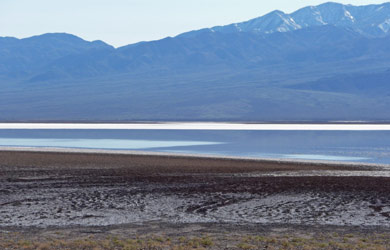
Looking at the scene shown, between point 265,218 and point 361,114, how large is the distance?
12907 cm

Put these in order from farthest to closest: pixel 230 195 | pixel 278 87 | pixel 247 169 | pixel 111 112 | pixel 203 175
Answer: pixel 278 87 < pixel 111 112 < pixel 247 169 < pixel 203 175 < pixel 230 195

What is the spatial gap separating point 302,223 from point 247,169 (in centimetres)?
1434

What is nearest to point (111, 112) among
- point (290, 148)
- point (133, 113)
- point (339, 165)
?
point (133, 113)

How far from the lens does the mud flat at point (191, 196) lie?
55.5ft

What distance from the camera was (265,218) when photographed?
58.2ft

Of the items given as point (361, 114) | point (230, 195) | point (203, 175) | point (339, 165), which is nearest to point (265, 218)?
point (230, 195)

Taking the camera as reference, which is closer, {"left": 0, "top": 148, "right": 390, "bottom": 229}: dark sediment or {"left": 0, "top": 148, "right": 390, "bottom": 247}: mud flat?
{"left": 0, "top": 148, "right": 390, "bottom": 247}: mud flat

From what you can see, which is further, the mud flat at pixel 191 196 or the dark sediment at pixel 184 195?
the dark sediment at pixel 184 195

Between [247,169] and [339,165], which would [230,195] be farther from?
[339,165]

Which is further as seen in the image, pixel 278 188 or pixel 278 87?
pixel 278 87

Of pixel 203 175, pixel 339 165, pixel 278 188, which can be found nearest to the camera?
pixel 278 188

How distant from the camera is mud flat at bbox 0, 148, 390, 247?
16922 millimetres

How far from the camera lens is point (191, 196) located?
2173 cm

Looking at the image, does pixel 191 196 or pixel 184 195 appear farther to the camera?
pixel 184 195
